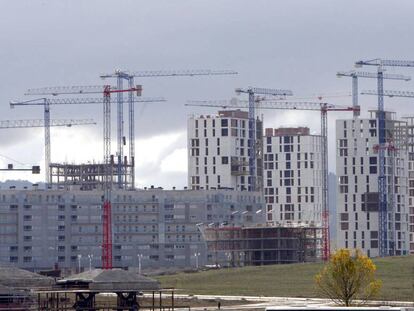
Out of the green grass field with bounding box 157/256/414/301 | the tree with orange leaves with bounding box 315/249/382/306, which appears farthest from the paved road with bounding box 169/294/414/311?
the green grass field with bounding box 157/256/414/301

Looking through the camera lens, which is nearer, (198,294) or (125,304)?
(125,304)

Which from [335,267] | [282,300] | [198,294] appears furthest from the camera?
[198,294]

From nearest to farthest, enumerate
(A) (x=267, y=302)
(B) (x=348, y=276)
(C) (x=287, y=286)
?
(B) (x=348, y=276) → (A) (x=267, y=302) → (C) (x=287, y=286)

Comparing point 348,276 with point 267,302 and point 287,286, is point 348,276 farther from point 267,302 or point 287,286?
point 287,286

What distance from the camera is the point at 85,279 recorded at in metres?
122

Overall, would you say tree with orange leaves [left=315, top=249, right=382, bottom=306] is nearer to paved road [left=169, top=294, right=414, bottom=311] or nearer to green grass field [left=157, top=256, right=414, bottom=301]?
paved road [left=169, top=294, right=414, bottom=311]

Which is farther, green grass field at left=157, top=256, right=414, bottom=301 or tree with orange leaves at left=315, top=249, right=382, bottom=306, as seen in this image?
green grass field at left=157, top=256, right=414, bottom=301

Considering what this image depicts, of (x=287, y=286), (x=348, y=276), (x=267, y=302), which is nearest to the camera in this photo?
(x=348, y=276)

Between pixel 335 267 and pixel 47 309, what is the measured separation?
24.3m

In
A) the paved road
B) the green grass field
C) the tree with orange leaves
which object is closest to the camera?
the tree with orange leaves

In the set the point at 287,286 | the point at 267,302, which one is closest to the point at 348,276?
the point at 267,302

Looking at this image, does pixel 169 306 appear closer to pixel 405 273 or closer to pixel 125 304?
pixel 125 304

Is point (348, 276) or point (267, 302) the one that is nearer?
point (348, 276)

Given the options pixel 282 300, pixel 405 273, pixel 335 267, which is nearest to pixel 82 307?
pixel 335 267
